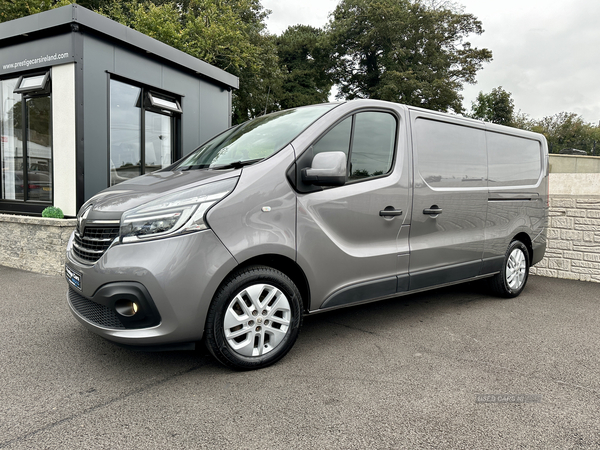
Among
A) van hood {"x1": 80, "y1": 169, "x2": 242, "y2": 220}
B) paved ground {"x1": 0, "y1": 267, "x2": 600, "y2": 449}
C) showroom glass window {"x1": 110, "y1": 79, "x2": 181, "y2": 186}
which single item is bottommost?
paved ground {"x1": 0, "y1": 267, "x2": 600, "y2": 449}

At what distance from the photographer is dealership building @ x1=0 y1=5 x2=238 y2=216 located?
6699mm

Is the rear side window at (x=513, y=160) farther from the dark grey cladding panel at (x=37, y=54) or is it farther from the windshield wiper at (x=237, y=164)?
the dark grey cladding panel at (x=37, y=54)

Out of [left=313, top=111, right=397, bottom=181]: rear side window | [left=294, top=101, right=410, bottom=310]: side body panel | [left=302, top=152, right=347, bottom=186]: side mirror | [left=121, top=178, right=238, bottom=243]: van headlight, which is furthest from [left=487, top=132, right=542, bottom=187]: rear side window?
[left=121, top=178, right=238, bottom=243]: van headlight

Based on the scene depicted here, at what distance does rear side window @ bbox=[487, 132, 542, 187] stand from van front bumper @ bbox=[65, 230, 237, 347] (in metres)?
3.24

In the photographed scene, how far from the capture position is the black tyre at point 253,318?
109 inches

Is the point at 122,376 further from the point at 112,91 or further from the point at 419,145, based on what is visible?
the point at 112,91

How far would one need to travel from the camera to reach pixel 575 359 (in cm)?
330

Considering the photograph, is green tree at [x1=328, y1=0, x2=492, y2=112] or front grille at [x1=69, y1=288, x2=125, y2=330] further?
green tree at [x1=328, y1=0, x2=492, y2=112]

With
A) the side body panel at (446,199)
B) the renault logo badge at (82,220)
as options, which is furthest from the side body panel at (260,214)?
the side body panel at (446,199)

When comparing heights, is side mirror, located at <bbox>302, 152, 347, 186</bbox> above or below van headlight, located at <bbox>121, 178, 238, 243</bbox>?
above

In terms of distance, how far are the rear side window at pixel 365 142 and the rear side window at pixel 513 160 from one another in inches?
61.2

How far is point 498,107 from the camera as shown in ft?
141

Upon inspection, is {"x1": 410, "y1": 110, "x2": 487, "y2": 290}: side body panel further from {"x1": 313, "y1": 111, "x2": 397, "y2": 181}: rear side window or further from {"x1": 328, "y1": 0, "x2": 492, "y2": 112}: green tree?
{"x1": 328, "y1": 0, "x2": 492, "y2": 112}: green tree

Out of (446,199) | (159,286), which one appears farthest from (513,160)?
(159,286)
